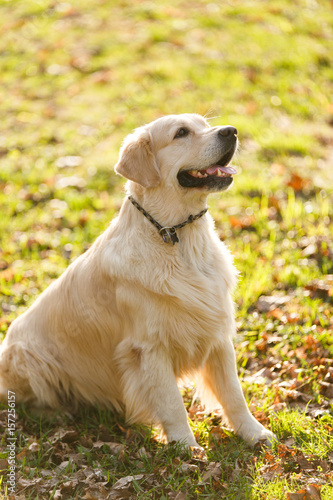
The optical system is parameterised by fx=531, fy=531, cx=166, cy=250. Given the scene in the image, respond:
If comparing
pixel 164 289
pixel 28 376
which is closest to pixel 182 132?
pixel 164 289

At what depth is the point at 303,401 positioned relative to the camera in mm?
3480

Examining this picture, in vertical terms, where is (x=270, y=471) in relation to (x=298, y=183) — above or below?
above

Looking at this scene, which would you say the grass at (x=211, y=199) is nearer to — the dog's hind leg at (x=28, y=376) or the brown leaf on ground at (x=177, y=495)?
Answer: the brown leaf on ground at (x=177, y=495)

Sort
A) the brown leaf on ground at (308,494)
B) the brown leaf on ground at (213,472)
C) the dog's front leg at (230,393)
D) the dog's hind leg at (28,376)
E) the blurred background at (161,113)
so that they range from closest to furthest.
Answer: the brown leaf on ground at (308,494), the brown leaf on ground at (213,472), the dog's front leg at (230,393), the dog's hind leg at (28,376), the blurred background at (161,113)

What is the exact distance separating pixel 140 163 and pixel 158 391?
137 centimetres

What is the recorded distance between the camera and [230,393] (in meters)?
3.33

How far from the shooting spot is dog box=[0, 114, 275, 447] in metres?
3.17

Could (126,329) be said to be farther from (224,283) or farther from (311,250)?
(311,250)

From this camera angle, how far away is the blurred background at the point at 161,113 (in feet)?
17.3

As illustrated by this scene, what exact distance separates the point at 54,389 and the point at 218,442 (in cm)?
120

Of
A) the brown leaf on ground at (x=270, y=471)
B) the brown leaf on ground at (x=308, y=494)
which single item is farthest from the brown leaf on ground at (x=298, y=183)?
the brown leaf on ground at (x=308, y=494)

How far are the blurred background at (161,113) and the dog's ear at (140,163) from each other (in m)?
1.04

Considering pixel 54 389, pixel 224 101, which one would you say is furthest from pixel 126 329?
pixel 224 101

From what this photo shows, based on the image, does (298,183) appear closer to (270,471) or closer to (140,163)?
(140,163)
